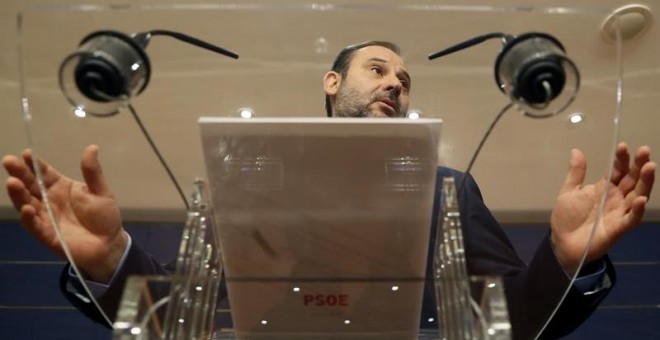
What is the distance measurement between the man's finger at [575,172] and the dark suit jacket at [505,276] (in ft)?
0.27

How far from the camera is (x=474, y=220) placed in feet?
3.56

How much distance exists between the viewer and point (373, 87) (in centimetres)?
125

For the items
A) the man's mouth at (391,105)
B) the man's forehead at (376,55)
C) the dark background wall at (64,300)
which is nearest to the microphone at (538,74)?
the man's mouth at (391,105)

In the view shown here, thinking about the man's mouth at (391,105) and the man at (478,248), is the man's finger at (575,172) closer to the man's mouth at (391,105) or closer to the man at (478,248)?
the man at (478,248)

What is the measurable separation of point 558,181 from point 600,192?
0.27ft

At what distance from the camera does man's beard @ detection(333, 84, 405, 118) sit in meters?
1.21

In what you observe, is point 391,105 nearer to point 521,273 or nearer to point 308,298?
point 521,273

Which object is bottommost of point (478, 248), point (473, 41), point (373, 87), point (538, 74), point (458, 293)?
point (458, 293)

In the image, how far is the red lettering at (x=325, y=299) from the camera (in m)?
0.80

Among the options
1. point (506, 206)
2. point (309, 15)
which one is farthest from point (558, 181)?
point (506, 206)

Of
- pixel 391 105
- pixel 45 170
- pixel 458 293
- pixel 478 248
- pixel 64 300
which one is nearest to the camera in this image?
pixel 458 293

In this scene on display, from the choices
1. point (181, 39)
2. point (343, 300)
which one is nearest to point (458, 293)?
point (343, 300)

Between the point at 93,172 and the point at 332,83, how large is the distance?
53cm

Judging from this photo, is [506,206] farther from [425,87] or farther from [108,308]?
[108,308]
